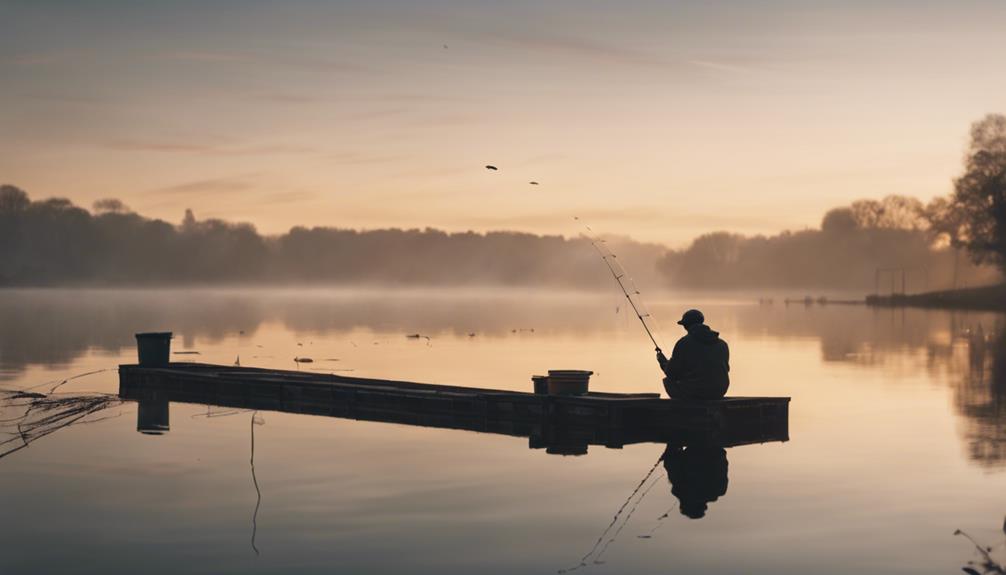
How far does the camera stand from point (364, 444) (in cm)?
2191

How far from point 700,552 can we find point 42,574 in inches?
279

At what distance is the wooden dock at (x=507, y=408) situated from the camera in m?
22.2

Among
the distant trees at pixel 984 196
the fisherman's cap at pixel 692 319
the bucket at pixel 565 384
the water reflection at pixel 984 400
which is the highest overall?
the distant trees at pixel 984 196

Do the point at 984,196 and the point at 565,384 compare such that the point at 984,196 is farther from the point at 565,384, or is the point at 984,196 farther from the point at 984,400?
the point at 565,384

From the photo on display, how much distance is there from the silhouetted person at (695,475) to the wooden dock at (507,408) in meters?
0.88

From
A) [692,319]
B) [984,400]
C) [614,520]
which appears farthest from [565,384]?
[984,400]

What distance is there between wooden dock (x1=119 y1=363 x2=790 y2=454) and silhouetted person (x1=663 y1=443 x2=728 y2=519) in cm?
88

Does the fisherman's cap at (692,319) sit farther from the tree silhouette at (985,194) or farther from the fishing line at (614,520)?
the tree silhouette at (985,194)

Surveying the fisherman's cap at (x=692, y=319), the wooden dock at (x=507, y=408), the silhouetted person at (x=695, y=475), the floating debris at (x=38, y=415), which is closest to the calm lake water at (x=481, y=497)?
the silhouetted person at (x=695, y=475)

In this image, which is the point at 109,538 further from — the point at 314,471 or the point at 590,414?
the point at 590,414

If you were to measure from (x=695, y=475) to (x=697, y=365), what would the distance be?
12.7 feet

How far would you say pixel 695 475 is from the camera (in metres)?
18.6

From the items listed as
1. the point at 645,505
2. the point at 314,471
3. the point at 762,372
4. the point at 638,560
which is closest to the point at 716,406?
the point at 645,505

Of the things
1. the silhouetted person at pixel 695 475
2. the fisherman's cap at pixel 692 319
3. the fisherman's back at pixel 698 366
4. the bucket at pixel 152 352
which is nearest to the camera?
the silhouetted person at pixel 695 475
